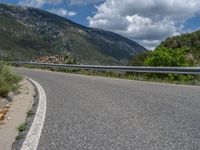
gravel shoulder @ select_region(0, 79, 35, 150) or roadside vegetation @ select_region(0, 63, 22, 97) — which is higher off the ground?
roadside vegetation @ select_region(0, 63, 22, 97)

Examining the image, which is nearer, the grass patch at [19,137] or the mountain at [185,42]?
the grass patch at [19,137]

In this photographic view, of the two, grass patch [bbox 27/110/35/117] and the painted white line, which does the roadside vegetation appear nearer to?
the painted white line

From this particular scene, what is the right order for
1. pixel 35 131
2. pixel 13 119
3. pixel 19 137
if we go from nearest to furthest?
pixel 19 137
pixel 35 131
pixel 13 119

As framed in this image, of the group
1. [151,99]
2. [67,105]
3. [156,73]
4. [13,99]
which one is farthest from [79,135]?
[156,73]

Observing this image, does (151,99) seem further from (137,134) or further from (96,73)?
(96,73)

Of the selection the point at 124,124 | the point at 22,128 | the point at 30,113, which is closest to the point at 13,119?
the point at 30,113

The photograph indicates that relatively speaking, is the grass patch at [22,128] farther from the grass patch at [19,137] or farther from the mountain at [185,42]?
the mountain at [185,42]

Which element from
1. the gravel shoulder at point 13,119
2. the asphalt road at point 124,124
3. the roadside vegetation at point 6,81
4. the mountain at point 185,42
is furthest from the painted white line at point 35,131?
the mountain at point 185,42

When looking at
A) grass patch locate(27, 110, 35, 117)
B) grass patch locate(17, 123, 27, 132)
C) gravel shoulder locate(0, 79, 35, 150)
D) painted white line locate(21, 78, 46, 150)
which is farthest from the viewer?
grass patch locate(27, 110, 35, 117)

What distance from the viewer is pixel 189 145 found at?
18.4ft

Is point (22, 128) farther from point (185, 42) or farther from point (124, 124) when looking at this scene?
point (185, 42)

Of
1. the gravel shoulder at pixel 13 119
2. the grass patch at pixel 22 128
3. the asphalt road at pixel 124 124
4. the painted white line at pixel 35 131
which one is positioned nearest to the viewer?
the asphalt road at pixel 124 124

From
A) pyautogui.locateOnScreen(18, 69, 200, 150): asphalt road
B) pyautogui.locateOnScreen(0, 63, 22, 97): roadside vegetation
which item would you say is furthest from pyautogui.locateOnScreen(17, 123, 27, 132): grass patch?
pyautogui.locateOnScreen(0, 63, 22, 97): roadside vegetation

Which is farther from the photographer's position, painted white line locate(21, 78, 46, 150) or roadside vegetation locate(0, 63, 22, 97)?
roadside vegetation locate(0, 63, 22, 97)
